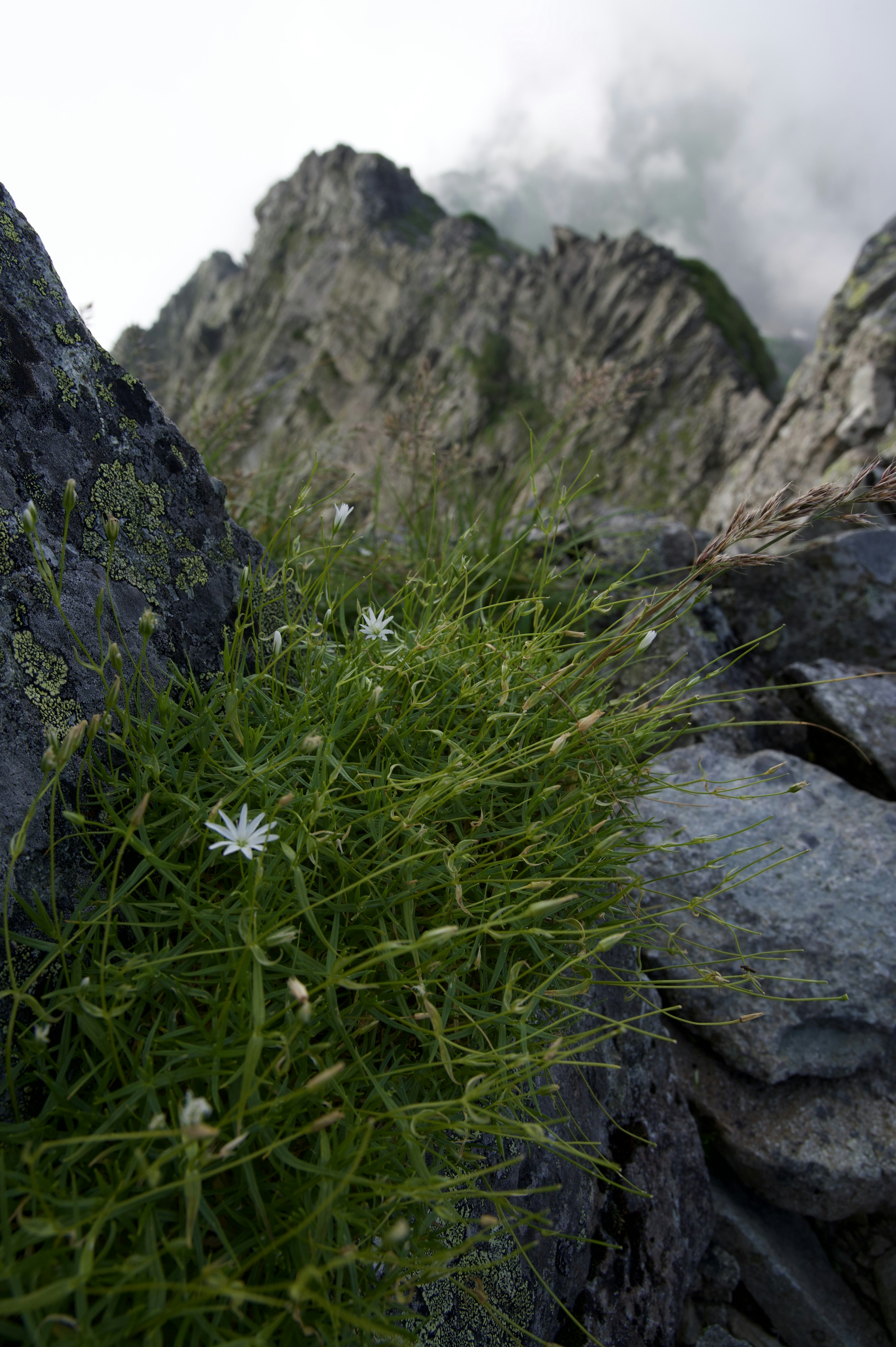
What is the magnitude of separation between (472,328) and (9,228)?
5428 cm

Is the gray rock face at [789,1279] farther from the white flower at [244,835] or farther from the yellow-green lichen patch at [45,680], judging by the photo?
the yellow-green lichen patch at [45,680]

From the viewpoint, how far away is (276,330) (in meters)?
58.5

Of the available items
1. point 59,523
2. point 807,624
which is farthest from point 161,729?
point 807,624

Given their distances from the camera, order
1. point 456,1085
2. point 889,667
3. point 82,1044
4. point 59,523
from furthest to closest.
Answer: point 889,667, point 59,523, point 456,1085, point 82,1044

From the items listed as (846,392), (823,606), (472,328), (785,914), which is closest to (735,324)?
(472,328)

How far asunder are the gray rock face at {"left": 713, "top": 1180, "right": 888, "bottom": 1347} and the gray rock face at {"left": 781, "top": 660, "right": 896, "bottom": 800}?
2013 mm

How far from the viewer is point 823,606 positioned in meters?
4.45

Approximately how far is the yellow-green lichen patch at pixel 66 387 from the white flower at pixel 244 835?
1.33 metres

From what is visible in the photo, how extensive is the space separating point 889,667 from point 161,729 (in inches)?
176

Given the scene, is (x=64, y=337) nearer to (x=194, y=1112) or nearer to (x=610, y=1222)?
(x=194, y=1112)

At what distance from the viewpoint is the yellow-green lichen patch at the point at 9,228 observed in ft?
6.06

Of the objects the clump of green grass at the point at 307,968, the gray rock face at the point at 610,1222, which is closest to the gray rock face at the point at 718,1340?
the gray rock face at the point at 610,1222

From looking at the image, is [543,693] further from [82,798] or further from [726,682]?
[726,682]

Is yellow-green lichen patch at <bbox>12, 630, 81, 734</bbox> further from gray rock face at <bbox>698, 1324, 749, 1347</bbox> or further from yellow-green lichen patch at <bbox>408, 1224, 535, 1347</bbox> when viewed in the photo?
gray rock face at <bbox>698, 1324, 749, 1347</bbox>
